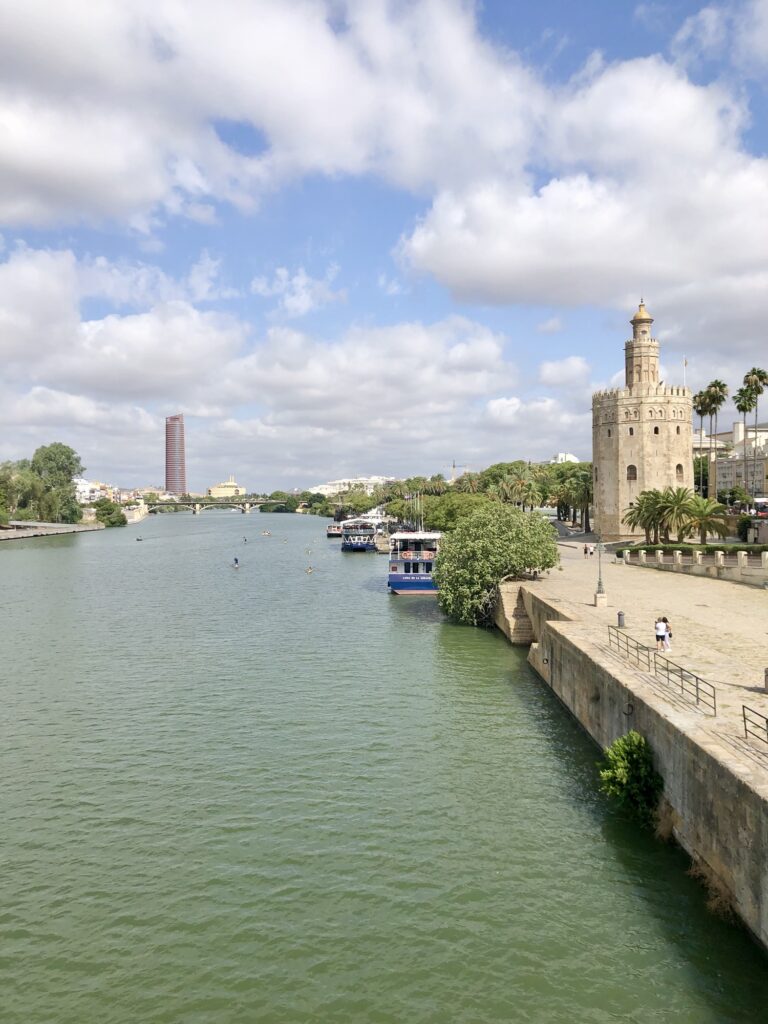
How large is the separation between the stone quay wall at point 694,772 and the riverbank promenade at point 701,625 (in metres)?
0.21

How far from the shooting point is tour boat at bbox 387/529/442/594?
5153 cm

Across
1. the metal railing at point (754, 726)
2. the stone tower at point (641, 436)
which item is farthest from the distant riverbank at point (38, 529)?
the metal railing at point (754, 726)

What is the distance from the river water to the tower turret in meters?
49.1

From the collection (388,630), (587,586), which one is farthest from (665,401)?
(388,630)

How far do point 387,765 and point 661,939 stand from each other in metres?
8.78

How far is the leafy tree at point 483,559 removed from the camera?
38131mm

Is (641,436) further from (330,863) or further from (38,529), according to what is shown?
(38,529)

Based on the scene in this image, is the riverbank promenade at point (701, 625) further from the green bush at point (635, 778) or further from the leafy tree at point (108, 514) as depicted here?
the leafy tree at point (108, 514)

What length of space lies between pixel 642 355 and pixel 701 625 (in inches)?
1968

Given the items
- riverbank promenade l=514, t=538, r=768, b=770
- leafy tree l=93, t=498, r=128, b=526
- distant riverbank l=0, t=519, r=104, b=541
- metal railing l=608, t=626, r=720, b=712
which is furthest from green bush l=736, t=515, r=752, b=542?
leafy tree l=93, t=498, r=128, b=526

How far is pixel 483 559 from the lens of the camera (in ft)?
125

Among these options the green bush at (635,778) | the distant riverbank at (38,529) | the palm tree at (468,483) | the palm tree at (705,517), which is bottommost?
the green bush at (635,778)

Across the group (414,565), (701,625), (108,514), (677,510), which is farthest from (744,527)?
(108,514)

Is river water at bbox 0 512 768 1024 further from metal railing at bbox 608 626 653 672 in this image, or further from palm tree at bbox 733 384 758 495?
palm tree at bbox 733 384 758 495
